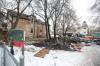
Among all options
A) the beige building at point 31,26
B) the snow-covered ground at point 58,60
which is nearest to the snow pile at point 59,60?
the snow-covered ground at point 58,60

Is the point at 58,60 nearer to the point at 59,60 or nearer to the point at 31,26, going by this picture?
the point at 59,60

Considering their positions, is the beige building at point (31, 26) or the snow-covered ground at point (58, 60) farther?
the beige building at point (31, 26)

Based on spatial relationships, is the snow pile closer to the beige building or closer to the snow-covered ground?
the snow-covered ground

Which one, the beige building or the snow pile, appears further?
the beige building

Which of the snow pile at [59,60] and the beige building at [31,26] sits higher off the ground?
the beige building at [31,26]

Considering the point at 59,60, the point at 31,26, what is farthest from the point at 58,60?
the point at 31,26

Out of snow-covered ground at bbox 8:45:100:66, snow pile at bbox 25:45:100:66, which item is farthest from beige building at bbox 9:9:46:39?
snow pile at bbox 25:45:100:66

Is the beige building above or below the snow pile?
above

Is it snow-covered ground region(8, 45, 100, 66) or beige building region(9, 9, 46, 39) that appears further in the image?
beige building region(9, 9, 46, 39)

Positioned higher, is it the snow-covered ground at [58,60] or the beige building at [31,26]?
the beige building at [31,26]

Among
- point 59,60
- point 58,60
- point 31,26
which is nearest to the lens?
point 58,60

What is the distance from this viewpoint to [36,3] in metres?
36.1

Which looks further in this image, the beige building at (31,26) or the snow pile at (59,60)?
the beige building at (31,26)

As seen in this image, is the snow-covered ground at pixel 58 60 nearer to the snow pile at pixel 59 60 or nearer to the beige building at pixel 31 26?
the snow pile at pixel 59 60
